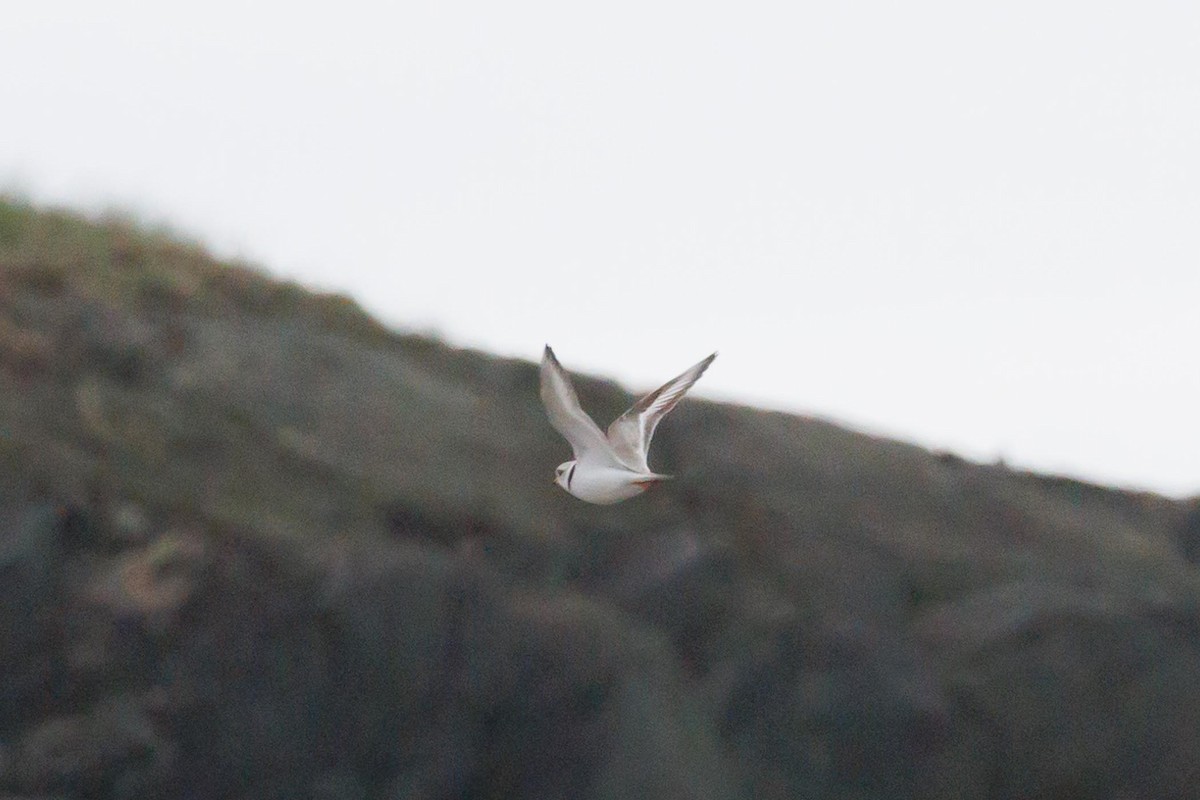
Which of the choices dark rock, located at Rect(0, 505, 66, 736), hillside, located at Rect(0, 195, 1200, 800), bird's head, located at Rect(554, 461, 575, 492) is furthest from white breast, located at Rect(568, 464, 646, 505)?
dark rock, located at Rect(0, 505, 66, 736)

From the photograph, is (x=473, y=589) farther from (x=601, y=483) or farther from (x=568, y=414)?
(x=568, y=414)

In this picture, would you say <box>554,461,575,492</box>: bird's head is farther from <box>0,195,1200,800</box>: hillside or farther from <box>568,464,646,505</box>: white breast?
<box>0,195,1200,800</box>: hillside

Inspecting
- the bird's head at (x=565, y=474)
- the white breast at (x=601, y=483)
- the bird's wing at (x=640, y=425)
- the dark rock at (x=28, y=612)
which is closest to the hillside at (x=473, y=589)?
the dark rock at (x=28, y=612)

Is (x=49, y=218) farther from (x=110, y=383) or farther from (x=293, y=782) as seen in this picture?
(x=293, y=782)

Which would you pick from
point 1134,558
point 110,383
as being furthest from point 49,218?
point 1134,558

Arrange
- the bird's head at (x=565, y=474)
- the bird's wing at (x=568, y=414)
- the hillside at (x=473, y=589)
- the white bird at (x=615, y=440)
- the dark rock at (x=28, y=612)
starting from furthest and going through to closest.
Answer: the hillside at (x=473, y=589)
the dark rock at (x=28, y=612)
the bird's head at (x=565, y=474)
the white bird at (x=615, y=440)
the bird's wing at (x=568, y=414)

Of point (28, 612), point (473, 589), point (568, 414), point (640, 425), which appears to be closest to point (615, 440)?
point (640, 425)

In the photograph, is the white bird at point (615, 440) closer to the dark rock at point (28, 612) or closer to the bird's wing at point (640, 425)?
the bird's wing at point (640, 425)
